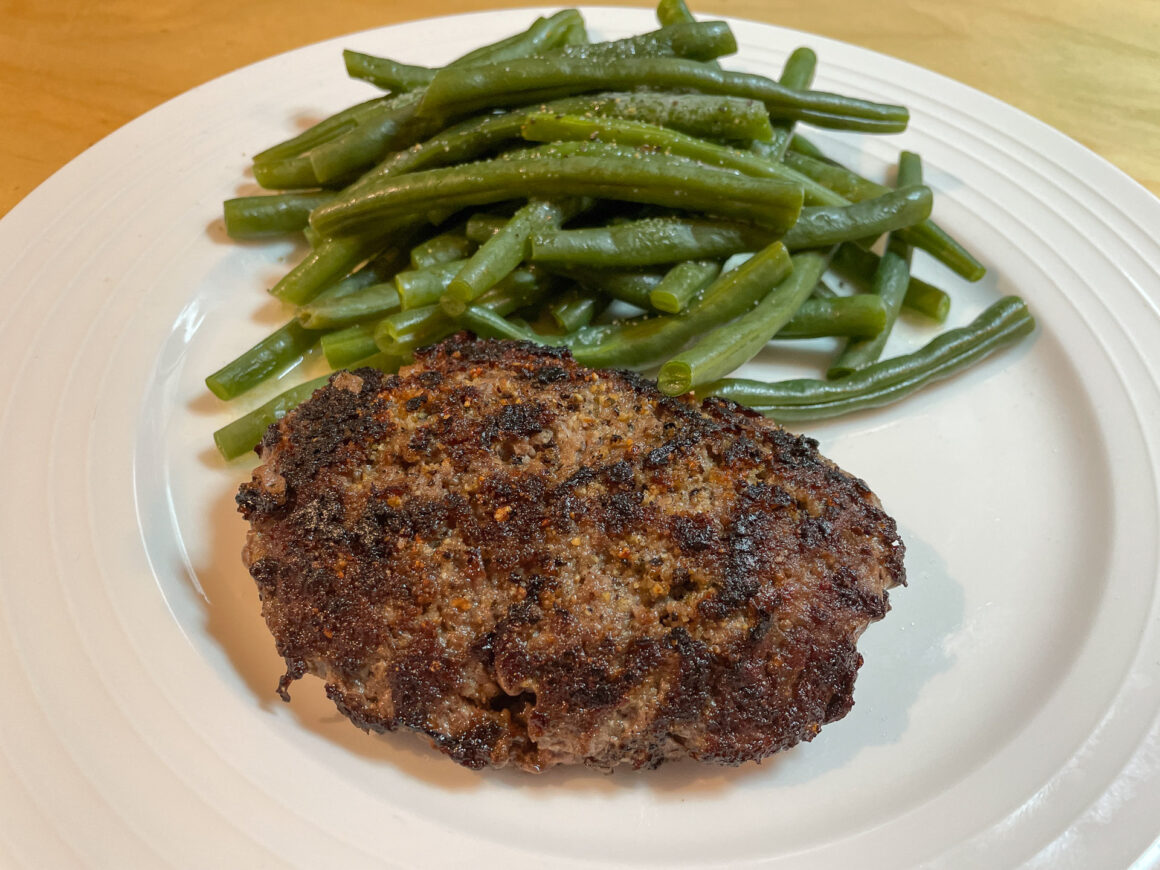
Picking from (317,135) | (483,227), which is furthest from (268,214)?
(483,227)

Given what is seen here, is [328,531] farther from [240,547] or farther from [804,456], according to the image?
[804,456]

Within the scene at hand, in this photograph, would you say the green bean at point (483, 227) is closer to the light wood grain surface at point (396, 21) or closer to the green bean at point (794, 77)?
the green bean at point (794, 77)

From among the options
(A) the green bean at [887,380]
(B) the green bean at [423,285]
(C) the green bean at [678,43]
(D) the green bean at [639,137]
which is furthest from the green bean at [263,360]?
(C) the green bean at [678,43]

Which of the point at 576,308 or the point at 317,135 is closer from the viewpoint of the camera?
the point at 576,308

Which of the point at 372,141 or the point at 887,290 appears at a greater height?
the point at 372,141

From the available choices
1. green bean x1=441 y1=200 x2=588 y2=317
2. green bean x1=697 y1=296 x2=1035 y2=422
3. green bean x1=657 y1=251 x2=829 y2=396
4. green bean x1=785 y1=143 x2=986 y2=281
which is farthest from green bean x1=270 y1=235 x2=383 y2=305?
green bean x1=785 y1=143 x2=986 y2=281

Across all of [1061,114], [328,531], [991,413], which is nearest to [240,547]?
[328,531]

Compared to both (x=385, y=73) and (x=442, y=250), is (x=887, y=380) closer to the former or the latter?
(x=442, y=250)
